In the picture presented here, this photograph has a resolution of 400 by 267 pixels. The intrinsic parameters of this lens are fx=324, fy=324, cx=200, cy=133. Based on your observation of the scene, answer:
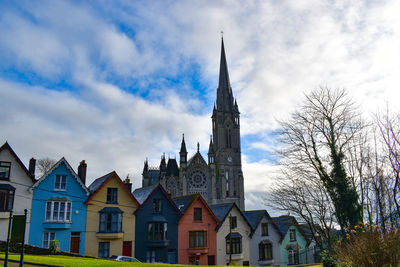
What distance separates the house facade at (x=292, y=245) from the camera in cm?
4055

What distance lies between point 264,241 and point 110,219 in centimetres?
1892

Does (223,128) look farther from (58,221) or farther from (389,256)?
(389,256)

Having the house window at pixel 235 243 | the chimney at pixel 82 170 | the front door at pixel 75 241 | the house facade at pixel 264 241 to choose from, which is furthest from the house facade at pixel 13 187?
the house facade at pixel 264 241

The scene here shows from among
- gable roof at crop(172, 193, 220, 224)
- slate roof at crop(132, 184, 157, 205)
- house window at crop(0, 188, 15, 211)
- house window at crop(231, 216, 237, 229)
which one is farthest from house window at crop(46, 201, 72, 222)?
house window at crop(231, 216, 237, 229)

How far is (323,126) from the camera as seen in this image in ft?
78.9

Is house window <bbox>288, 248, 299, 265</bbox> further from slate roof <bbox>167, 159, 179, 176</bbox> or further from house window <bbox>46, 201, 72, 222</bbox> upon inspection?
slate roof <bbox>167, 159, 179, 176</bbox>

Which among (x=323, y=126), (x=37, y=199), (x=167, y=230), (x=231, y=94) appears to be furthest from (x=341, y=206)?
(x=231, y=94)

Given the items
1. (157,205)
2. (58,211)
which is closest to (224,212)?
(157,205)

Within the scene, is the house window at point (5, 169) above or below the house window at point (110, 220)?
above

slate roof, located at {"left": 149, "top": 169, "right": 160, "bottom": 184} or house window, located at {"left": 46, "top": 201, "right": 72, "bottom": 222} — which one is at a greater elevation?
slate roof, located at {"left": 149, "top": 169, "right": 160, "bottom": 184}

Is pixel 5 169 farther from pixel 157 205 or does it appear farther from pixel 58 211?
pixel 157 205

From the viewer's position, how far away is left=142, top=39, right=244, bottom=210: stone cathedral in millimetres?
85812

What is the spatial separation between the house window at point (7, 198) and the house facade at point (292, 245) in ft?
97.3

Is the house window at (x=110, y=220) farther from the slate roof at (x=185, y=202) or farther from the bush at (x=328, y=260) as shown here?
the bush at (x=328, y=260)
